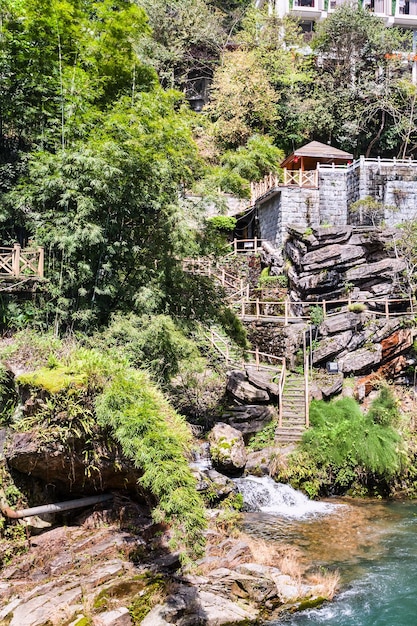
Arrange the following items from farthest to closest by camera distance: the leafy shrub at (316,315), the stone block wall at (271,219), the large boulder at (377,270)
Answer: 1. the stone block wall at (271,219)
2. the large boulder at (377,270)
3. the leafy shrub at (316,315)

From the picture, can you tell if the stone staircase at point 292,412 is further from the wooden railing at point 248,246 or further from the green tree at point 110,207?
A: the wooden railing at point 248,246

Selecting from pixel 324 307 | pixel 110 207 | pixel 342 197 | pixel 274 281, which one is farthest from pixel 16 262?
pixel 342 197

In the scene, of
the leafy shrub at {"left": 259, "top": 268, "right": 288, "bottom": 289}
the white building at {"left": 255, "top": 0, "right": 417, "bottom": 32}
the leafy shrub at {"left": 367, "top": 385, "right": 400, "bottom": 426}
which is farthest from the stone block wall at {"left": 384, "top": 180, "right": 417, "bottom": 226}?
the white building at {"left": 255, "top": 0, "right": 417, "bottom": 32}

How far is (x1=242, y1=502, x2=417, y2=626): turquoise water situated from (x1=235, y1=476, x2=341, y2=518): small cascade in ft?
1.47

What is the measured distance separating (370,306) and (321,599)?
1332cm

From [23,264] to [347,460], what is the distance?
925 centimetres

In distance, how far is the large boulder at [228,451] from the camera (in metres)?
13.0

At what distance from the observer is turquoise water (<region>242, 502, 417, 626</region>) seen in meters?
7.55

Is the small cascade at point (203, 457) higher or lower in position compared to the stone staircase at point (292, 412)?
lower

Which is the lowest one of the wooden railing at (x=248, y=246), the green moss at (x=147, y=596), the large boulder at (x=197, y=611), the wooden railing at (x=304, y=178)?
the large boulder at (x=197, y=611)

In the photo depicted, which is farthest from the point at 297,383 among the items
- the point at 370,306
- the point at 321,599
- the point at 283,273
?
the point at 321,599

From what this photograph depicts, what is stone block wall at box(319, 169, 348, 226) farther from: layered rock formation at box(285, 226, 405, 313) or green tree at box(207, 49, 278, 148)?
green tree at box(207, 49, 278, 148)

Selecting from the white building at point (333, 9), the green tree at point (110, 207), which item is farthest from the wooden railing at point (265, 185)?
the white building at point (333, 9)

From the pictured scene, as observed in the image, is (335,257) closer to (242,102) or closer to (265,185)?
(265,185)
